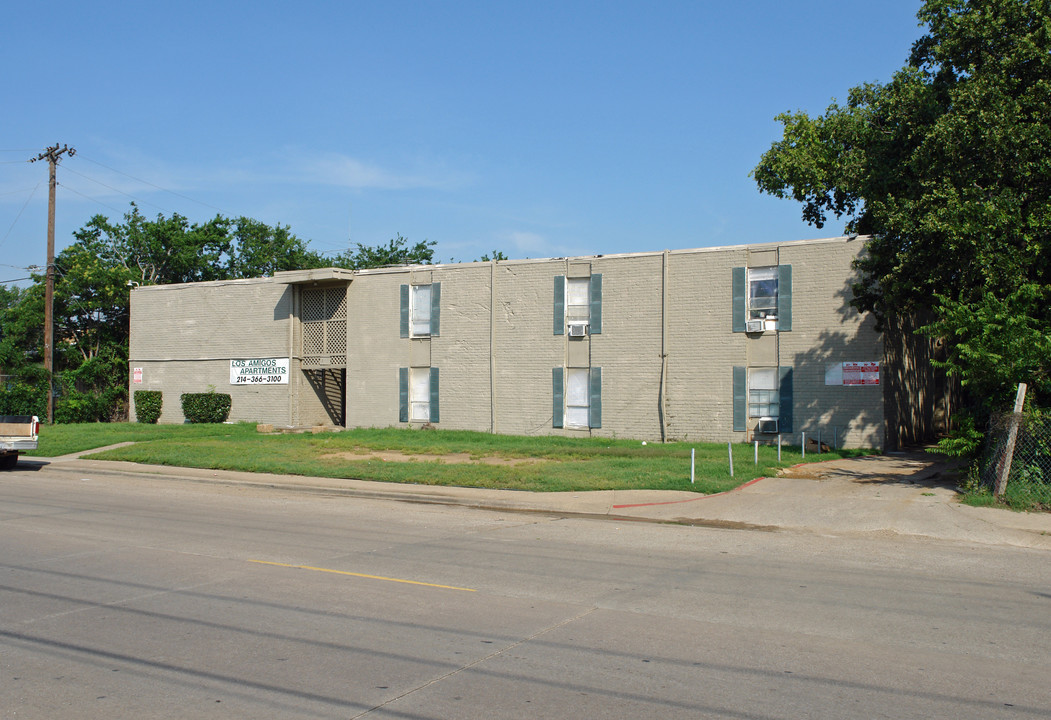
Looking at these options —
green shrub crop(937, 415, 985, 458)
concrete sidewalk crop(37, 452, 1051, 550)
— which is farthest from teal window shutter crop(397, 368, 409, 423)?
green shrub crop(937, 415, 985, 458)

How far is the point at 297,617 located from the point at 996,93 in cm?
1688

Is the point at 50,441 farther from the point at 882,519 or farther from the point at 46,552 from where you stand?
the point at 882,519

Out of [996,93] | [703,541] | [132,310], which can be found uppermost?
[996,93]

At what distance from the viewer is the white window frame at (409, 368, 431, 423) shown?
3020cm

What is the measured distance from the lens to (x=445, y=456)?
2275 centimetres

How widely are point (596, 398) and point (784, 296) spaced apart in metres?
6.60

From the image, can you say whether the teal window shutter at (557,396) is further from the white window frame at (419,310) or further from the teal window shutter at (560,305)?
the white window frame at (419,310)

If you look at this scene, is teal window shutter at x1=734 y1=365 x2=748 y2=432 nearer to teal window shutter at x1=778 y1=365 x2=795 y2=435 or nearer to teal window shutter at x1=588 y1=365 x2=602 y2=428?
teal window shutter at x1=778 y1=365 x2=795 y2=435

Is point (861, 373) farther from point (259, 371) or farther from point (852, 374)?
point (259, 371)

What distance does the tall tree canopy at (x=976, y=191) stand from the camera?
594 inches

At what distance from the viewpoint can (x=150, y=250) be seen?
44812 millimetres

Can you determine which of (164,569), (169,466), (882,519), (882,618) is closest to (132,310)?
(169,466)

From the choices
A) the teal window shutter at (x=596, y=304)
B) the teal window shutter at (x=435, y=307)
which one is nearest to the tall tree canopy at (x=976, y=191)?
the teal window shutter at (x=596, y=304)

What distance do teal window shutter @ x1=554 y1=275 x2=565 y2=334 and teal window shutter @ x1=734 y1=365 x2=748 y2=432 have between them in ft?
19.2
